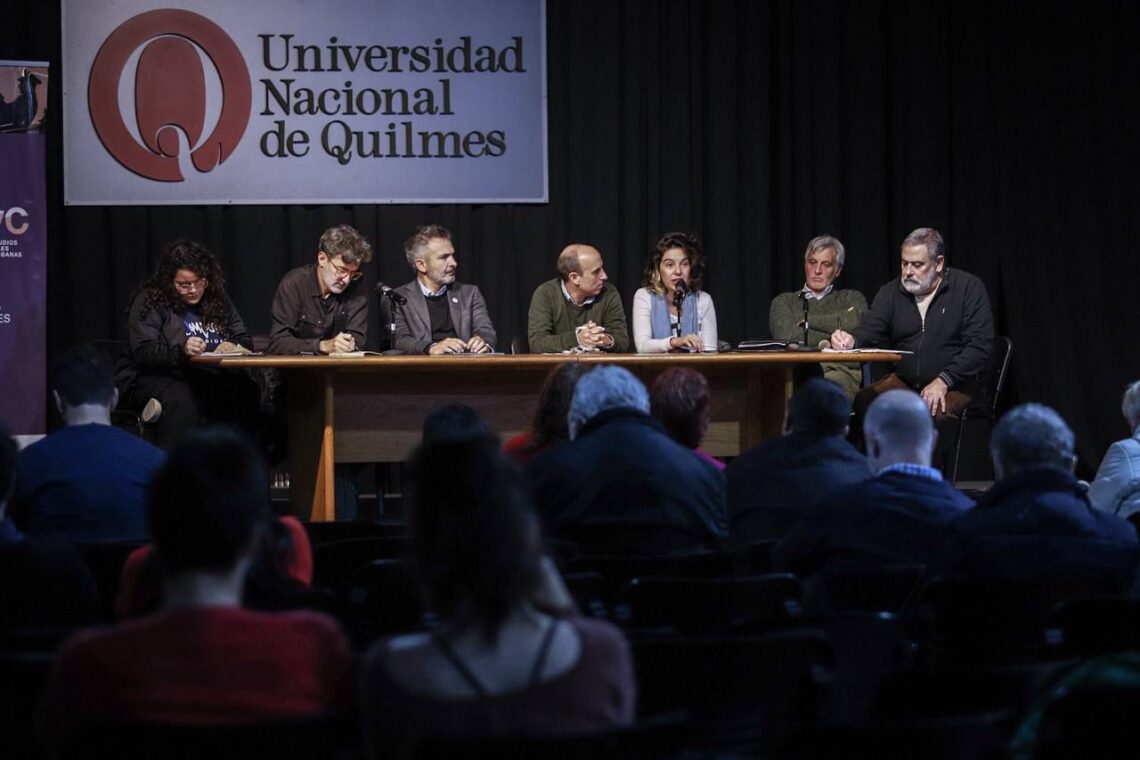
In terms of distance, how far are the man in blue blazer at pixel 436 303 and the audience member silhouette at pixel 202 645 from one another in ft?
17.7

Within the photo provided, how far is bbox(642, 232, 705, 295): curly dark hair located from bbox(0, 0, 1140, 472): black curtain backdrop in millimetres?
966

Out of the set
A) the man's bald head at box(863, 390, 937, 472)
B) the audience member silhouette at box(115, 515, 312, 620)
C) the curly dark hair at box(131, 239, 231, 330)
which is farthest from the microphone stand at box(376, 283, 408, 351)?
the audience member silhouette at box(115, 515, 312, 620)

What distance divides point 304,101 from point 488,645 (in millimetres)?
7111

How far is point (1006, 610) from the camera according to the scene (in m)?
2.83

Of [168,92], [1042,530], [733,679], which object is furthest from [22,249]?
[733,679]

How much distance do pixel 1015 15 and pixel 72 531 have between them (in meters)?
7.28

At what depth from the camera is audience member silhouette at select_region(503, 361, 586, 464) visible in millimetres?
4508

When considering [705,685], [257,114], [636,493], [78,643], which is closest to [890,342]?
[257,114]

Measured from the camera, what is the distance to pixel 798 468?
3.99 meters

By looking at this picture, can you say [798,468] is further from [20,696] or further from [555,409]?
[20,696]

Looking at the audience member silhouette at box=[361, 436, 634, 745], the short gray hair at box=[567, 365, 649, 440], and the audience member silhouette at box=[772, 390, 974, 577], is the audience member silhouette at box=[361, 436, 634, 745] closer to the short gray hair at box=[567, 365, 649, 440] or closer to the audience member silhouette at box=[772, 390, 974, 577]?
the audience member silhouette at box=[772, 390, 974, 577]

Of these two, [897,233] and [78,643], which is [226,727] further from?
[897,233]

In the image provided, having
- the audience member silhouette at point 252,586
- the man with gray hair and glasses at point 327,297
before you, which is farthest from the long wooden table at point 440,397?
the audience member silhouette at point 252,586

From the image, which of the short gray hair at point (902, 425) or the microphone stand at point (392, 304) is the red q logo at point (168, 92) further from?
the short gray hair at point (902, 425)
